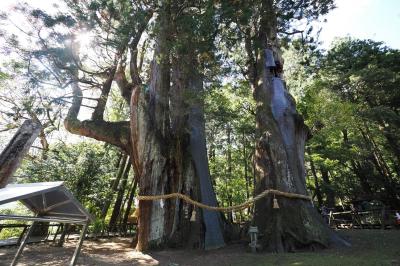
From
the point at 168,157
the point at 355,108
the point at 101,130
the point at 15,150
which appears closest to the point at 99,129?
the point at 101,130

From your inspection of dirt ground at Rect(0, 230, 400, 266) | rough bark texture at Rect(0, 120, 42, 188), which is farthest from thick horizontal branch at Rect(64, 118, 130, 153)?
rough bark texture at Rect(0, 120, 42, 188)

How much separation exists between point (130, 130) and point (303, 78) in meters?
10.9

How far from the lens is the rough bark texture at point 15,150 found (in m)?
3.11

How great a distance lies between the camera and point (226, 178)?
19000mm

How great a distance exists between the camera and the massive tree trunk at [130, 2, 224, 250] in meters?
8.49

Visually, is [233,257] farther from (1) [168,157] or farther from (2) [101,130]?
(2) [101,130]

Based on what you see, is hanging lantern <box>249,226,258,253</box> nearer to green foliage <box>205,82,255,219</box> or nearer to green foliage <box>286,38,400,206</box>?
green foliage <box>205,82,255,219</box>

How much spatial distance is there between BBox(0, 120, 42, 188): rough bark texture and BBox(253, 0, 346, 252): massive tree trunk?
5.79 metres

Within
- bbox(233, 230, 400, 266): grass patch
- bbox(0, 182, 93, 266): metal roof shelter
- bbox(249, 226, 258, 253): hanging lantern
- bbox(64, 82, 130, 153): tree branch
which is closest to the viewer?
bbox(0, 182, 93, 266): metal roof shelter

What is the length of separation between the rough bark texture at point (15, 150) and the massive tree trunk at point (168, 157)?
18.4 feet

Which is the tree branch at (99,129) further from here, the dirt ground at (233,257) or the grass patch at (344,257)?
the grass patch at (344,257)

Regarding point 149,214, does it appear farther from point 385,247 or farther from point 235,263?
point 385,247

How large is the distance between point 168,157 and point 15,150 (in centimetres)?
631

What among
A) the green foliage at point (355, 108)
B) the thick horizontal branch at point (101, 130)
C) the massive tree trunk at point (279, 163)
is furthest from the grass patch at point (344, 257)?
the green foliage at point (355, 108)
